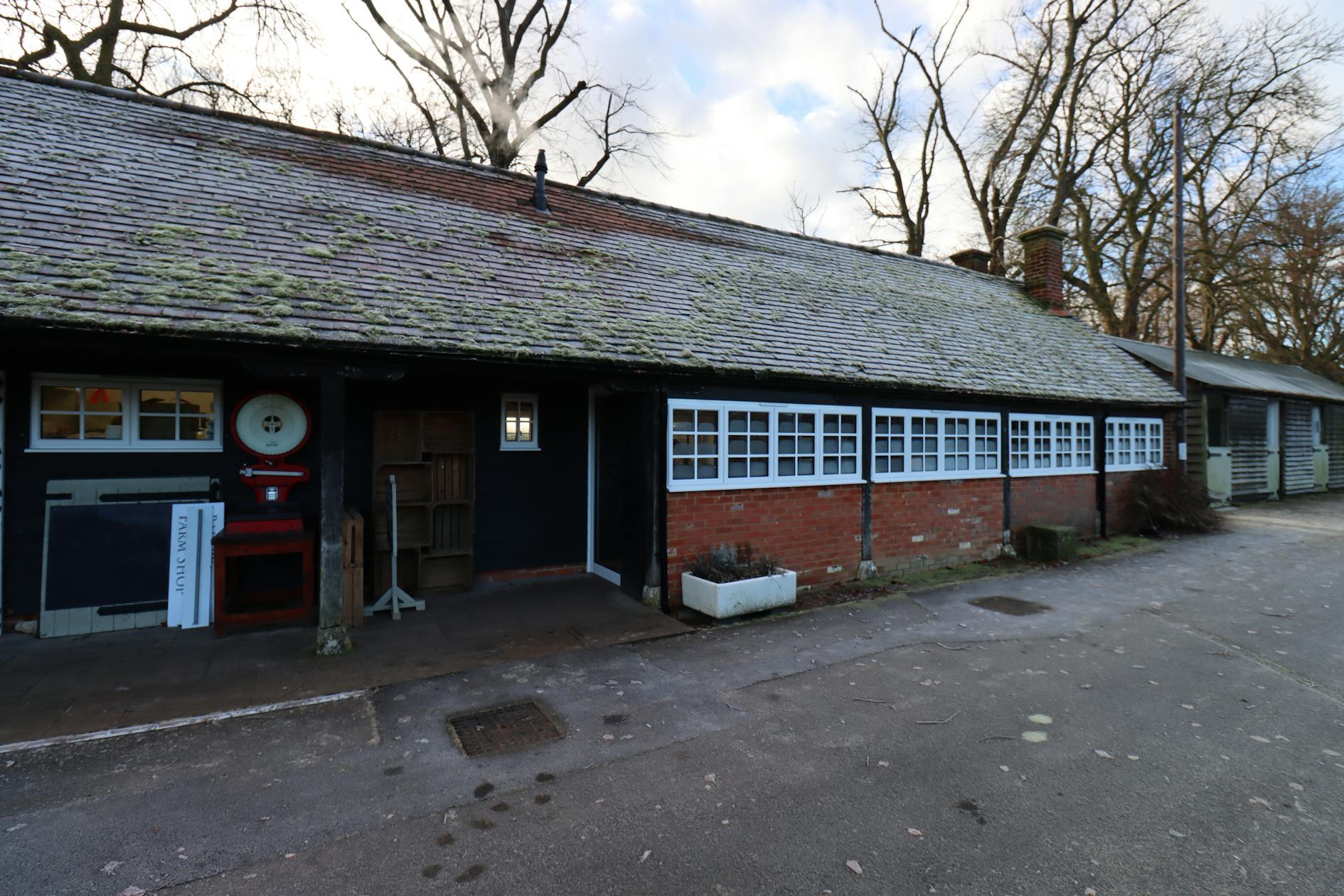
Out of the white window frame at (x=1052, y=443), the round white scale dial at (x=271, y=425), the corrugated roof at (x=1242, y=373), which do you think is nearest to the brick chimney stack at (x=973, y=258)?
the corrugated roof at (x=1242, y=373)

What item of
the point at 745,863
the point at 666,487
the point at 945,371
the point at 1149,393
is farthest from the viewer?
the point at 1149,393

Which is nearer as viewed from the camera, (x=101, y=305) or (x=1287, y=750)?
(x=1287, y=750)

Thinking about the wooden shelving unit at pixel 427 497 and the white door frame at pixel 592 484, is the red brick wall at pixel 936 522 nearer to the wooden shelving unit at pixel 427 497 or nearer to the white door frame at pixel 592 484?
the white door frame at pixel 592 484

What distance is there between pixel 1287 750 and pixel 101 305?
8.98m

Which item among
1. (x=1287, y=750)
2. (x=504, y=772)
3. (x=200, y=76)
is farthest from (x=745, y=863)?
(x=200, y=76)

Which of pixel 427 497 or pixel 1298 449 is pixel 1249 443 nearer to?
pixel 1298 449

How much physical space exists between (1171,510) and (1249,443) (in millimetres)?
8675

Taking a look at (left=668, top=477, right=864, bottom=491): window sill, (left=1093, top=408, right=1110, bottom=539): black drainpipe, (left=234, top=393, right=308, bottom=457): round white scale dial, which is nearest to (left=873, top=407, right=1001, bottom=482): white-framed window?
(left=668, top=477, right=864, bottom=491): window sill

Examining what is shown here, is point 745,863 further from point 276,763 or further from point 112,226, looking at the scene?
point 112,226

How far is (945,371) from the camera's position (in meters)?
9.67

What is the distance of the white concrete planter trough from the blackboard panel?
17.7ft

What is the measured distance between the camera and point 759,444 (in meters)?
7.75

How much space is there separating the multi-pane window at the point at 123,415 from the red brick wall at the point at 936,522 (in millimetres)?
8256

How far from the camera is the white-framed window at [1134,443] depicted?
12.5 meters
